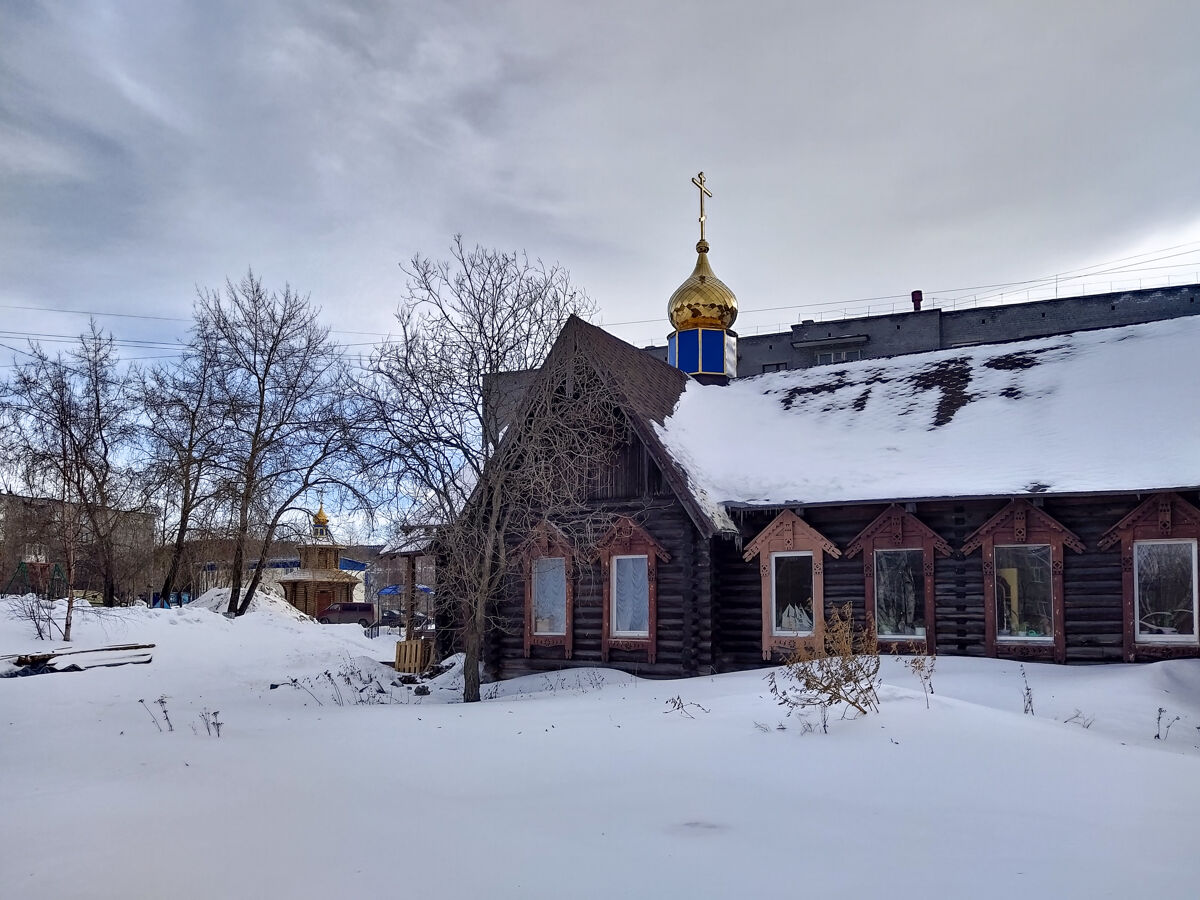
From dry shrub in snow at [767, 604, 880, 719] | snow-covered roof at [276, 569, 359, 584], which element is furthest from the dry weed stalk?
snow-covered roof at [276, 569, 359, 584]

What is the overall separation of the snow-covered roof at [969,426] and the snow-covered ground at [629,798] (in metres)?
3.29

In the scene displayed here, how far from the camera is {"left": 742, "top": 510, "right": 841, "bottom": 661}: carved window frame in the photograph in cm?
1596

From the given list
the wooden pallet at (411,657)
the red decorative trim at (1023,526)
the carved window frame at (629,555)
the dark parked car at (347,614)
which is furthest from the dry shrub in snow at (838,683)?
the dark parked car at (347,614)

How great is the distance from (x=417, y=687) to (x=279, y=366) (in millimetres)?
15035

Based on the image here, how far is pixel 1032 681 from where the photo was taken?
1309cm

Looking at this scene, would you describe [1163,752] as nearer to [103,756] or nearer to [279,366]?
[103,756]

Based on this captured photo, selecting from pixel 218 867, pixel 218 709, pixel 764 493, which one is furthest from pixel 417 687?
pixel 218 867

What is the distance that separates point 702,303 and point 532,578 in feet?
34.3

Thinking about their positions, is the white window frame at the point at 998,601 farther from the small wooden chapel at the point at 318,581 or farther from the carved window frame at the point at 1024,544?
the small wooden chapel at the point at 318,581

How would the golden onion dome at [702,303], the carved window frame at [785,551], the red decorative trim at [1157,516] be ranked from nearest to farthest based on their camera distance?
the red decorative trim at [1157,516]
the carved window frame at [785,551]
the golden onion dome at [702,303]

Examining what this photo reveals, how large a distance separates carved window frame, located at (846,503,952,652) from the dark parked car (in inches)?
1403

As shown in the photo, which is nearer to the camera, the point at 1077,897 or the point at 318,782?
the point at 1077,897

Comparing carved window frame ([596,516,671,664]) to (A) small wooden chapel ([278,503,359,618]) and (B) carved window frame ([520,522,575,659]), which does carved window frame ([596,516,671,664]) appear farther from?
(A) small wooden chapel ([278,503,359,618])

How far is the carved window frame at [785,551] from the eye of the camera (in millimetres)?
15961
